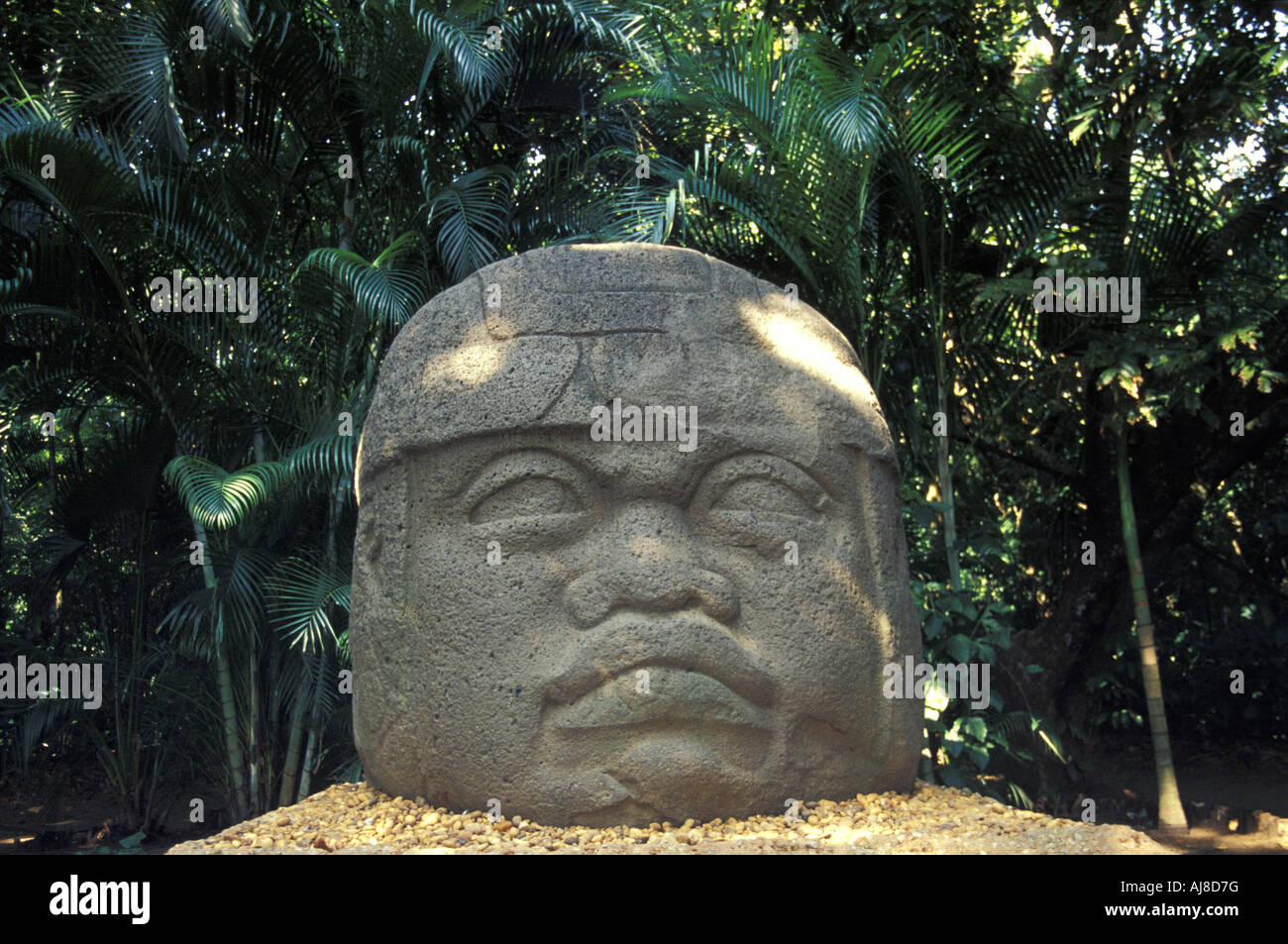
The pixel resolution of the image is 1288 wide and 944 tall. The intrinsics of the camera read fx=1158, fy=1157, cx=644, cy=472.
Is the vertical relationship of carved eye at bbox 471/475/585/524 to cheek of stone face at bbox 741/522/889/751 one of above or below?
above

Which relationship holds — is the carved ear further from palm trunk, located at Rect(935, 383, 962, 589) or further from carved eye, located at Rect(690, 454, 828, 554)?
palm trunk, located at Rect(935, 383, 962, 589)

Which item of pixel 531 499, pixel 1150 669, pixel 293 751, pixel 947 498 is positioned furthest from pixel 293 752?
pixel 1150 669

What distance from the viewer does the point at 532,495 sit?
387cm

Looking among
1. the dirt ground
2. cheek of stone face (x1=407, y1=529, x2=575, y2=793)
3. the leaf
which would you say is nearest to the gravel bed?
the dirt ground

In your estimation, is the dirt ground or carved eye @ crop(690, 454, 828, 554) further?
carved eye @ crop(690, 454, 828, 554)

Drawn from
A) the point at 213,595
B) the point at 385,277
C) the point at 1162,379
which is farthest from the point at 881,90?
the point at 213,595

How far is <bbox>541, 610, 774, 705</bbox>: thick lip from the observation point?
3.65 meters

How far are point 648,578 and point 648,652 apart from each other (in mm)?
236

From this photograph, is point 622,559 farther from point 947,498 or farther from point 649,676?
point 947,498

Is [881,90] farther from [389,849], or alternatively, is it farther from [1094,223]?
[389,849]

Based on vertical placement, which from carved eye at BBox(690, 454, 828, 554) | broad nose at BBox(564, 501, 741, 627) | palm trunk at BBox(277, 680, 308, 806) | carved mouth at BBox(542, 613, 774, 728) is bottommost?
palm trunk at BBox(277, 680, 308, 806)

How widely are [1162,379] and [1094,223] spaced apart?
2.75 feet

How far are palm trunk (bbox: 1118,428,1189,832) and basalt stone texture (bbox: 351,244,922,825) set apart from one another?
7.19 feet

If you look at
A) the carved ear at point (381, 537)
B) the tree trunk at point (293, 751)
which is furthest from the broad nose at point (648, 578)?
the tree trunk at point (293, 751)
